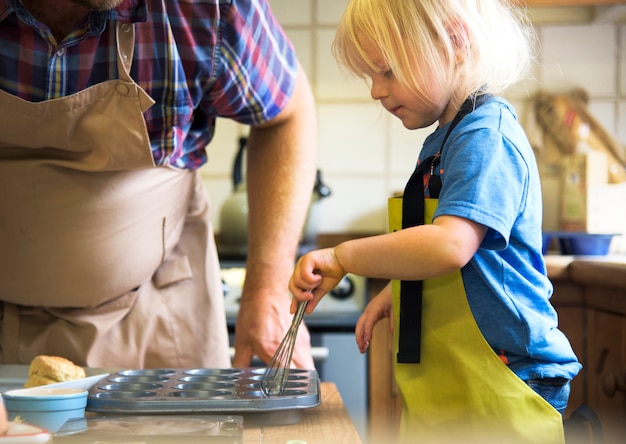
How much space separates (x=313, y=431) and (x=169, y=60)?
450 mm

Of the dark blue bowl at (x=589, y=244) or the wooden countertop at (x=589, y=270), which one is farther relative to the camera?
the dark blue bowl at (x=589, y=244)

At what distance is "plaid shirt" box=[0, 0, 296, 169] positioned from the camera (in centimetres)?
82

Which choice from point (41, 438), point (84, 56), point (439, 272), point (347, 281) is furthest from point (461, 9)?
point (347, 281)

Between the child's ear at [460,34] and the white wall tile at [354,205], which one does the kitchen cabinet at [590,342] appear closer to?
the white wall tile at [354,205]

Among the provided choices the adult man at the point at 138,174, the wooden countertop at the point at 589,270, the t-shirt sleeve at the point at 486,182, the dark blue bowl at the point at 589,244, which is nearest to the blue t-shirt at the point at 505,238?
the t-shirt sleeve at the point at 486,182

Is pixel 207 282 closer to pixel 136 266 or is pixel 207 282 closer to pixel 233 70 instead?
pixel 136 266

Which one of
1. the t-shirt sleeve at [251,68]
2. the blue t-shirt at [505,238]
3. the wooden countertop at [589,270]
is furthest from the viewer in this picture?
the wooden countertop at [589,270]

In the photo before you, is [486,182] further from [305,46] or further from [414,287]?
[305,46]

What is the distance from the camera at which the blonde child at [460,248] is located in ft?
2.13

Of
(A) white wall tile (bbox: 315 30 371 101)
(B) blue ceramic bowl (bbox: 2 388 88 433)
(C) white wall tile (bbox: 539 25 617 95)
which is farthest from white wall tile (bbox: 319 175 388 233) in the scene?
(B) blue ceramic bowl (bbox: 2 388 88 433)

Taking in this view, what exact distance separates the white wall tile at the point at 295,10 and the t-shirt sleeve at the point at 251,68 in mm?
1308

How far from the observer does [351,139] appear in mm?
2322

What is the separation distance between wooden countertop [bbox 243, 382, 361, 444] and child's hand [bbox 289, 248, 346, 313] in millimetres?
88

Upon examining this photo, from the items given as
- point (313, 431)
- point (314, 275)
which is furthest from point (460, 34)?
point (313, 431)
